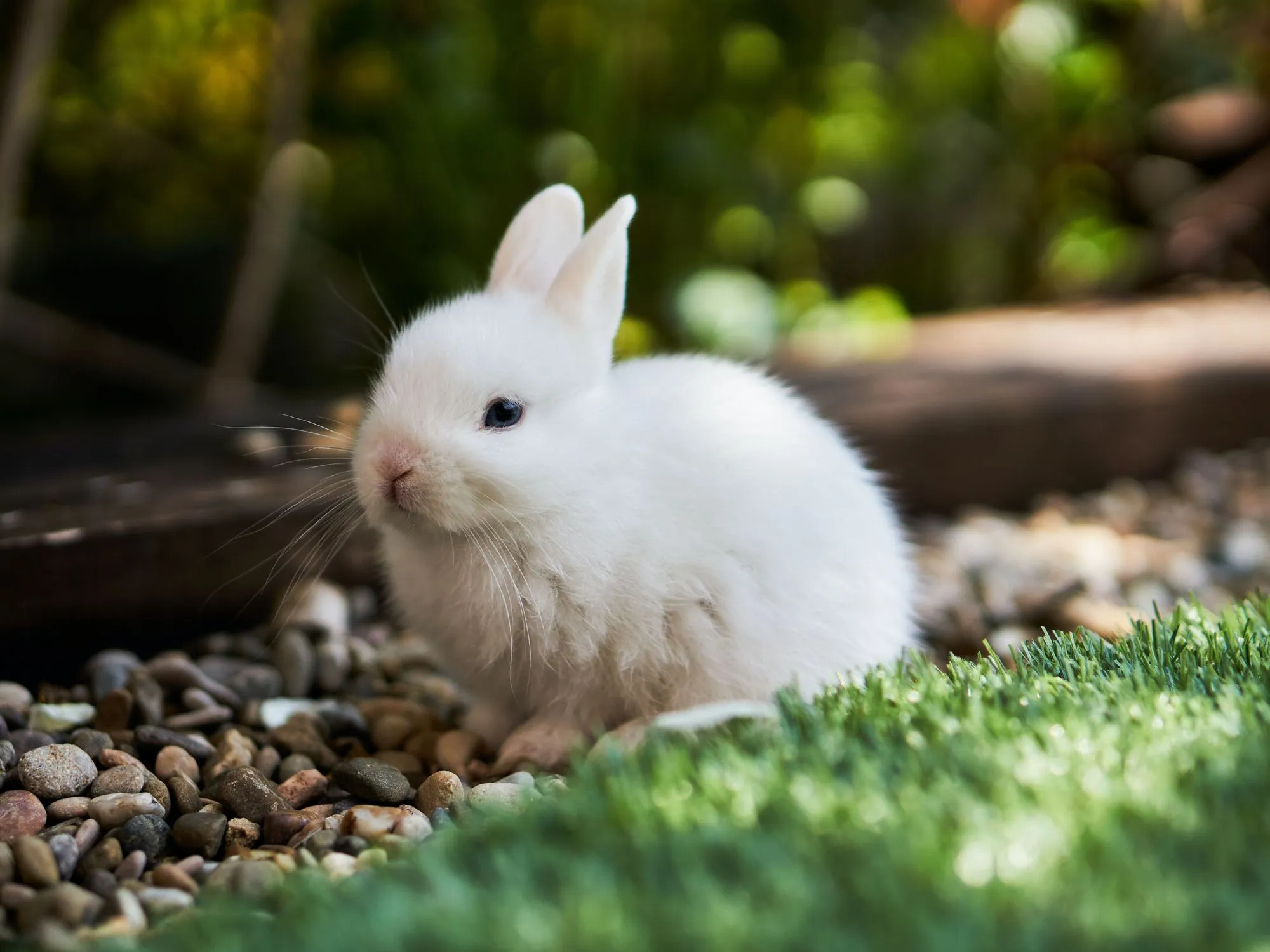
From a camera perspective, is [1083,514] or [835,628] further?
[1083,514]

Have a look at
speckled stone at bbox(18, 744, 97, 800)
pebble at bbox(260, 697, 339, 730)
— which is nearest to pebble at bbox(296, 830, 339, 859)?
speckled stone at bbox(18, 744, 97, 800)

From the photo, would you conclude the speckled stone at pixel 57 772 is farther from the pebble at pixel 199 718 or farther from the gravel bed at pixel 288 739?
the pebble at pixel 199 718

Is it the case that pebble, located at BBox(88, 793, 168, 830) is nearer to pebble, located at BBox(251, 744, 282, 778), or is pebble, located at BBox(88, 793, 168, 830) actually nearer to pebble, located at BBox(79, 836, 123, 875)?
pebble, located at BBox(79, 836, 123, 875)

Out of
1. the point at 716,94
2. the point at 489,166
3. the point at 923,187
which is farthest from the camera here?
the point at 923,187

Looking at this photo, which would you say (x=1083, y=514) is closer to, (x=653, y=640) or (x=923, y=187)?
(x=653, y=640)

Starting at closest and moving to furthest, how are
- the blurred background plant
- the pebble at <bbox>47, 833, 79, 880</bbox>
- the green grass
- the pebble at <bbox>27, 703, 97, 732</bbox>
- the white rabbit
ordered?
the green grass, the pebble at <bbox>47, 833, 79, 880</bbox>, the white rabbit, the pebble at <bbox>27, 703, 97, 732</bbox>, the blurred background plant

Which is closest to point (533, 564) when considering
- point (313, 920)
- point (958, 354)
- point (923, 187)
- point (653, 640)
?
point (653, 640)

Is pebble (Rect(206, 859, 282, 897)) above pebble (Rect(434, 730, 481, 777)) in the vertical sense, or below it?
below

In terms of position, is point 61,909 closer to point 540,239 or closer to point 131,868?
point 131,868

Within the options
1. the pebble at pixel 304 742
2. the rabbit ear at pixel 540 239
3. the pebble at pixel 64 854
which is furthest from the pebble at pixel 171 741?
the rabbit ear at pixel 540 239
